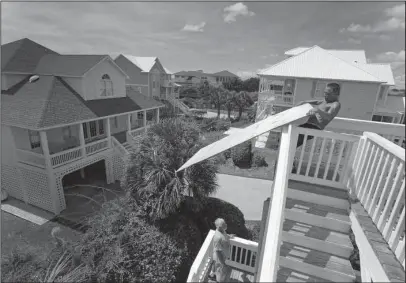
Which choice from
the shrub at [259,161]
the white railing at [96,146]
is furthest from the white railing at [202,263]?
the shrub at [259,161]

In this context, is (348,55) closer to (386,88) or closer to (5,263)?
(386,88)

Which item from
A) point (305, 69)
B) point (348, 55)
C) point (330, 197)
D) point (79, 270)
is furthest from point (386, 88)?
point (79, 270)

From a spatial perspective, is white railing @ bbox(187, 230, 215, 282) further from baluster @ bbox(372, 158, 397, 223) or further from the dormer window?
the dormer window

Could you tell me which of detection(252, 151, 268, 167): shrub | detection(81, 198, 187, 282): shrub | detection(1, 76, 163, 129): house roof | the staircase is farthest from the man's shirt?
detection(252, 151, 268, 167): shrub

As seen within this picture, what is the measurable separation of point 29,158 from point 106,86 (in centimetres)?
668

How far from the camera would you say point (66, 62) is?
45.5ft

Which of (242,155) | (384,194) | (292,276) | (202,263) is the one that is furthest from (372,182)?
(242,155)

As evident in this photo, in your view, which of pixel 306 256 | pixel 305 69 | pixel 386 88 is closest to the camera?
pixel 306 256

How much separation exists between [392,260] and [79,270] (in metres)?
6.23

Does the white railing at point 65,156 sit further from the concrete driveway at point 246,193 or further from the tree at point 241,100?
the tree at point 241,100

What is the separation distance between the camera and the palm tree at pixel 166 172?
260 inches

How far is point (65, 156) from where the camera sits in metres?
11.3

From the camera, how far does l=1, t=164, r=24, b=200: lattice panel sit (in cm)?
1123

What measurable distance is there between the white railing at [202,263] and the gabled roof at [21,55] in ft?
50.2
